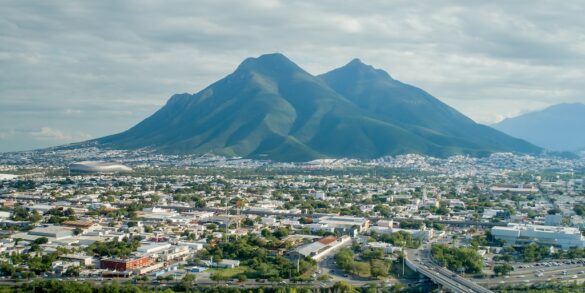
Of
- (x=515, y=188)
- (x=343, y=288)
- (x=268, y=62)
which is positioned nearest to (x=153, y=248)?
(x=343, y=288)

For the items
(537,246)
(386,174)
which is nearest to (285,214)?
(537,246)

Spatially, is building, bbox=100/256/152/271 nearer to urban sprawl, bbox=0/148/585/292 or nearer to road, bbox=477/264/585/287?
urban sprawl, bbox=0/148/585/292

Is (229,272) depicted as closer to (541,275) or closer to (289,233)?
(289,233)

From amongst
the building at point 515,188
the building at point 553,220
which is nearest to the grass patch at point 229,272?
the building at point 553,220

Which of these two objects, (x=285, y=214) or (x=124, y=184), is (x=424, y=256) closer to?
(x=285, y=214)

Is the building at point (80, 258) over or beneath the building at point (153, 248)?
beneath

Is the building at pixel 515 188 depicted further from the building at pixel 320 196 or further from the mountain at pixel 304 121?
the mountain at pixel 304 121
